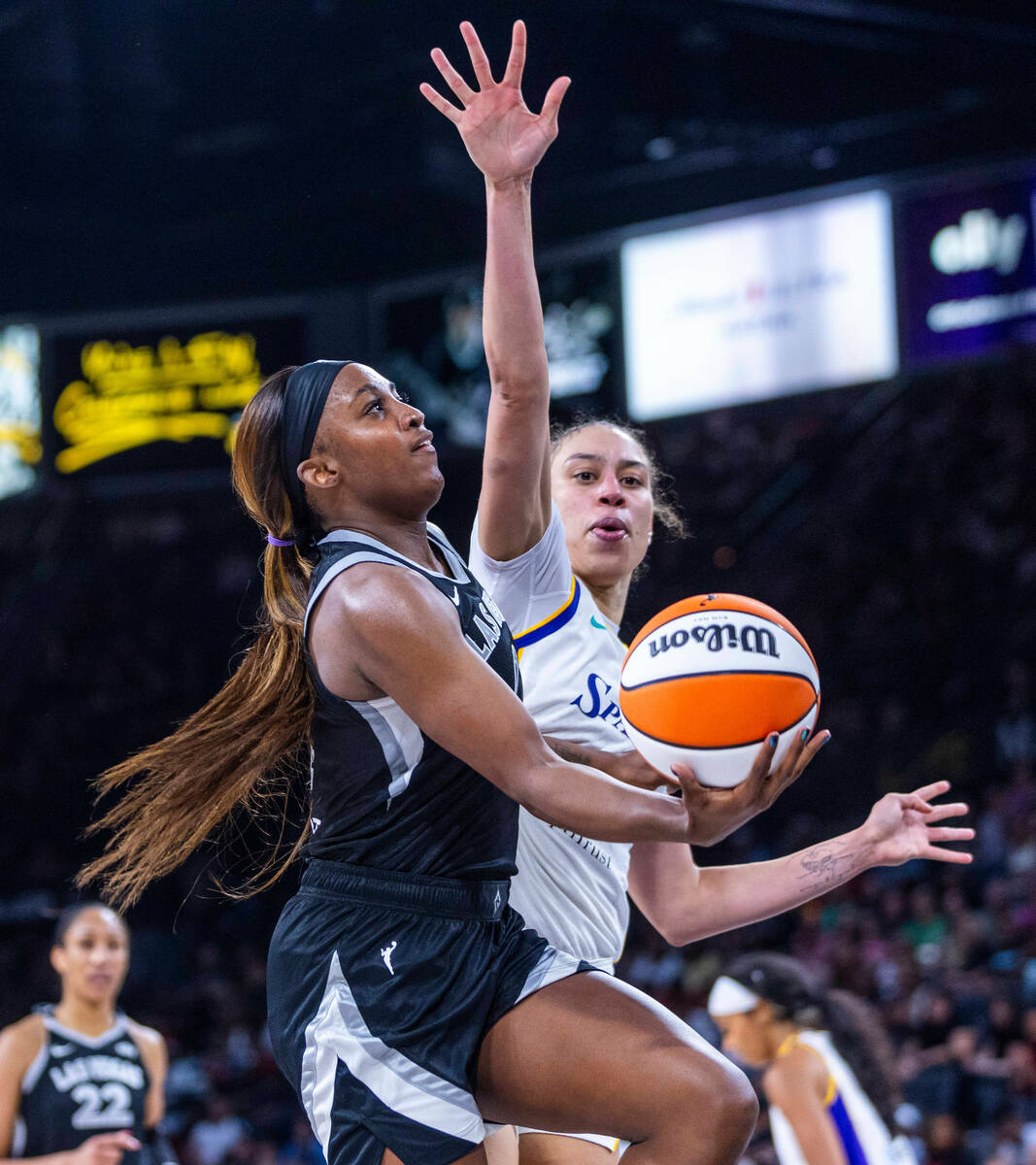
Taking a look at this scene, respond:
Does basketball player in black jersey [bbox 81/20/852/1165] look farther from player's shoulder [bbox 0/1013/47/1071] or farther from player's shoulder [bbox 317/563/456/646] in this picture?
player's shoulder [bbox 0/1013/47/1071]

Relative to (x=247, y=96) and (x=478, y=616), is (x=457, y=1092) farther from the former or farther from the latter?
(x=247, y=96)

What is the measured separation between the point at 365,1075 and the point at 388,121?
10.7m

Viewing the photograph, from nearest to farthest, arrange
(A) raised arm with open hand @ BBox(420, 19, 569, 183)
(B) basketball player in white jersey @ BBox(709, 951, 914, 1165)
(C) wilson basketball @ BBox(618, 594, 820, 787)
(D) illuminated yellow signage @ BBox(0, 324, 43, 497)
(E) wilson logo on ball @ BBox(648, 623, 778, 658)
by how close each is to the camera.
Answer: (C) wilson basketball @ BBox(618, 594, 820, 787)
(E) wilson logo on ball @ BBox(648, 623, 778, 658)
(A) raised arm with open hand @ BBox(420, 19, 569, 183)
(B) basketball player in white jersey @ BBox(709, 951, 914, 1165)
(D) illuminated yellow signage @ BBox(0, 324, 43, 497)

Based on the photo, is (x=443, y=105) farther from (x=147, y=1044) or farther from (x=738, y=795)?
(x=147, y=1044)

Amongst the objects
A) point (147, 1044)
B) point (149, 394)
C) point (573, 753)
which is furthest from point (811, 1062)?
point (149, 394)

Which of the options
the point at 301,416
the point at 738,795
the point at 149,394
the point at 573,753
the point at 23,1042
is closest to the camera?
the point at 738,795

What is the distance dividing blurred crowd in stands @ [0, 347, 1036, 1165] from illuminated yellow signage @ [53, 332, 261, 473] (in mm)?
554

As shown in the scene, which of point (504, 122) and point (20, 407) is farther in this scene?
point (20, 407)

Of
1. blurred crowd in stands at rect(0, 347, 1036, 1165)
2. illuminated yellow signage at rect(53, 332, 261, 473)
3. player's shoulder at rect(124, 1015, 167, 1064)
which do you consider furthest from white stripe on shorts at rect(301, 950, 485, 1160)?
illuminated yellow signage at rect(53, 332, 261, 473)

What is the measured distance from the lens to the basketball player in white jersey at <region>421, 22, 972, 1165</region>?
9.38 feet

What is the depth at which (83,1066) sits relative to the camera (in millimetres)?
5961

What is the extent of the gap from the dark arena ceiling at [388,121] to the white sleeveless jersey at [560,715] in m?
7.42

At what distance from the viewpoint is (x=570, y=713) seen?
3.22 meters

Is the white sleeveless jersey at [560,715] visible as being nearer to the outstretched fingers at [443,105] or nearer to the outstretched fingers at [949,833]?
the outstretched fingers at [949,833]
